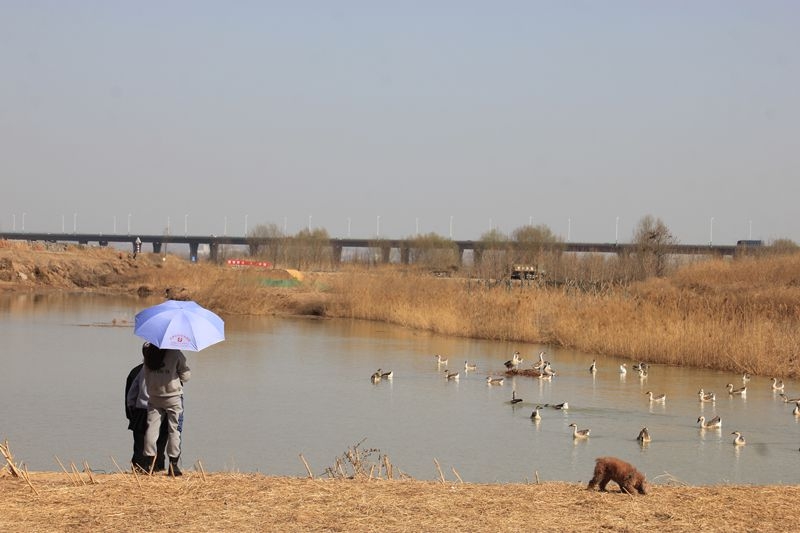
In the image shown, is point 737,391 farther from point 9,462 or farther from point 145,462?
point 9,462

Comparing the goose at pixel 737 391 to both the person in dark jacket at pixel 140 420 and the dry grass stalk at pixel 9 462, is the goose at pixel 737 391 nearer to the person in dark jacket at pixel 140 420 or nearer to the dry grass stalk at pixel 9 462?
the person in dark jacket at pixel 140 420

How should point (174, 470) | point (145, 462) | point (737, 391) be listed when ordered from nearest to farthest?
point (174, 470)
point (145, 462)
point (737, 391)

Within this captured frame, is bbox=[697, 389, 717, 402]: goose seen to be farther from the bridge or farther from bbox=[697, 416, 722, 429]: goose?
the bridge

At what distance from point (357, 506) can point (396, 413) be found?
10.3 metres

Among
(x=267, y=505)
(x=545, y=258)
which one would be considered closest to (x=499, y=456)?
(x=267, y=505)

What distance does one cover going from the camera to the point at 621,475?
9344 millimetres

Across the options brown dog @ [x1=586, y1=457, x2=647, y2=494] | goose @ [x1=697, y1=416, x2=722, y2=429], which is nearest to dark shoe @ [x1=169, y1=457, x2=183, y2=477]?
brown dog @ [x1=586, y1=457, x2=647, y2=494]

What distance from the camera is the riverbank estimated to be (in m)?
8.02

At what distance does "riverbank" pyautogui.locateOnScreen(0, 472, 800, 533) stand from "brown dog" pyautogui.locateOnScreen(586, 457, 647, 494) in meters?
0.11

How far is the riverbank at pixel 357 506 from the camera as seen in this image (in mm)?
8016

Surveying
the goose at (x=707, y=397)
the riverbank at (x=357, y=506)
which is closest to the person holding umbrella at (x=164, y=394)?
the riverbank at (x=357, y=506)

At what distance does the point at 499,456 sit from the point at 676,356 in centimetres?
1467

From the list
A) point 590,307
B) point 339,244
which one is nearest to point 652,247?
point 590,307

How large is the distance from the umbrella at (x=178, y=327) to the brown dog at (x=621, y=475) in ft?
12.3
